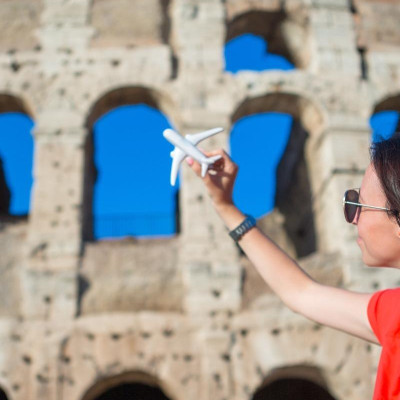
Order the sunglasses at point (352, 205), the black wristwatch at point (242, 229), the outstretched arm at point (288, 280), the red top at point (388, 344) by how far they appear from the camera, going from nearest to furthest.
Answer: the red top at point (388, 344) < the sunglasses at point (352, 205) < the outstretched arm at point (288, 280) < the black wristwatch at point (242, 229)

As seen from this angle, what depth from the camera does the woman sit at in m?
1.48

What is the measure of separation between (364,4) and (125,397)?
24.1 ft

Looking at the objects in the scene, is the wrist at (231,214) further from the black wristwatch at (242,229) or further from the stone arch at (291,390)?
the stone arch at (291,390)

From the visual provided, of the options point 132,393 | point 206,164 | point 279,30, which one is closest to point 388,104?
point 279,30

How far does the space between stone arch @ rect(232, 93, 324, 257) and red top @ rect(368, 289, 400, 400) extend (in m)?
5.94

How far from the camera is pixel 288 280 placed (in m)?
1.96

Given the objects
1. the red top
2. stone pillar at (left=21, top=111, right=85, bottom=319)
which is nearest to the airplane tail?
the red top

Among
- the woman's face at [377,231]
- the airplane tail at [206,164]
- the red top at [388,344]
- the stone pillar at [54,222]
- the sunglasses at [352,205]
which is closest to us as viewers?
the red top at [388,344]

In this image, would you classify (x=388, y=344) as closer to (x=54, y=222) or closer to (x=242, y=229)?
(x=242, y=229)

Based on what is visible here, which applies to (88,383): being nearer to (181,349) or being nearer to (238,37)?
(181,349)

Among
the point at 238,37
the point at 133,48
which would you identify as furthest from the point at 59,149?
the point at 238,37

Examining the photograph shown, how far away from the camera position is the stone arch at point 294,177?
753 cm

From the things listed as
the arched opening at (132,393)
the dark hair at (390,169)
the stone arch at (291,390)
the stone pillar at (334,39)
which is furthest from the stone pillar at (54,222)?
the dark hair at (390,169)

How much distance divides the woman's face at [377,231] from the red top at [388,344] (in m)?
0.13
